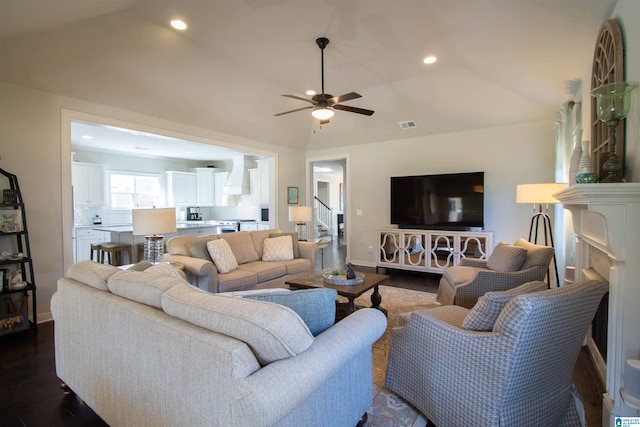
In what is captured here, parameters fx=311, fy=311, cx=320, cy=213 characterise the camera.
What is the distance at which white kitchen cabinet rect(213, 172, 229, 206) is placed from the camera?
8.72 m

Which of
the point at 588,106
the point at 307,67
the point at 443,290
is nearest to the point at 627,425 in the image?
the point at 443,290

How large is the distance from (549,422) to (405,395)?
2.44 ft

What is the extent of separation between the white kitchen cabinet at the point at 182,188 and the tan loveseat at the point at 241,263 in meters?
4.65

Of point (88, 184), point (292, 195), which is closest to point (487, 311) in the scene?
point (292, 195)

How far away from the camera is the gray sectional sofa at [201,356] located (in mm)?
1090

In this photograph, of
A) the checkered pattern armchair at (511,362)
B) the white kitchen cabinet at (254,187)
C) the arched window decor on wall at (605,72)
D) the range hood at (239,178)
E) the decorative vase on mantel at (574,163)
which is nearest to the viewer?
the checkered pattern armchair at (511,362)

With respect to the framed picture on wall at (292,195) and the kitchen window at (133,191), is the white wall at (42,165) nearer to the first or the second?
the framed picture on wall at (292,195)

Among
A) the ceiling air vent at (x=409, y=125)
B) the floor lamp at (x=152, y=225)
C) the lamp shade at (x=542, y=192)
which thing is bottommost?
the floor lamp at (x=152, y=225)

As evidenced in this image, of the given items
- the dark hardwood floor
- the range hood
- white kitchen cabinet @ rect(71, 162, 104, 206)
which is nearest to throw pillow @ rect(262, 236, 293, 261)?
the dark hardwood floor

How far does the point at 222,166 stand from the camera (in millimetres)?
9359

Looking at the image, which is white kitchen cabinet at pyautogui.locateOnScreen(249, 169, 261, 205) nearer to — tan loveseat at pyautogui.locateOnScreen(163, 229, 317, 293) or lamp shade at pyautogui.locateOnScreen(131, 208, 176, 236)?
tan loveseat at pyautogui.locateOnScreen(163, 229, 317, 293)

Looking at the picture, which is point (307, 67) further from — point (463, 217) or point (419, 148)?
point (463, 217)

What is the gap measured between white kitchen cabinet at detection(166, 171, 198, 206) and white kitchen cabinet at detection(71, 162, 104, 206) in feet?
5.09

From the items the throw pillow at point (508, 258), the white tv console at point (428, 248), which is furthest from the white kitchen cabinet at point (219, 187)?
the throw pillow at point (508, 258)
